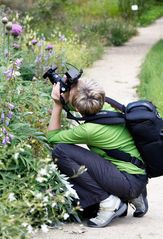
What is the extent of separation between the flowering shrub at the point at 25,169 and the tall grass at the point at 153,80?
5484 millimetres

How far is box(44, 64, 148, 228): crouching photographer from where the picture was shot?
5520 mm

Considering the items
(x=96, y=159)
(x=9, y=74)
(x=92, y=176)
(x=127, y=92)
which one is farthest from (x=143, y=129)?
(x=127, y=92)

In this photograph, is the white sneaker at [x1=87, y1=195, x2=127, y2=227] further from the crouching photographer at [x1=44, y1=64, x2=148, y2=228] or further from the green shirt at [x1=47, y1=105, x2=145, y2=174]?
the green shirt at [x1=47, y1=105, x2=145, y2=174]

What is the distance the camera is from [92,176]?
5555 millimetres

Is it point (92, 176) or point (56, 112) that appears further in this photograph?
point (56, 112)

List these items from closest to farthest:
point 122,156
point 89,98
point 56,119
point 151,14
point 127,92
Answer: point 89,98, point 122,156, point 56,119, point 127,92, point 151,14

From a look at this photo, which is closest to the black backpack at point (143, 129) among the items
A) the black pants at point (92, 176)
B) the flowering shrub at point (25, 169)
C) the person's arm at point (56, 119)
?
the black pants at point (92, 176)

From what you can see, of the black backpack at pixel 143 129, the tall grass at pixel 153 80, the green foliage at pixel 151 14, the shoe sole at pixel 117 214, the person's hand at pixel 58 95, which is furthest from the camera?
the green foliage at pixel 151 14

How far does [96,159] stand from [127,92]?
8.74 metres

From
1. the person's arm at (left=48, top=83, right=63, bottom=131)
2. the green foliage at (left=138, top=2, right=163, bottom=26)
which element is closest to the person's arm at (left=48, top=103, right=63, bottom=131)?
the person's arm at (left=48, top=83, right=63, bottom=131)

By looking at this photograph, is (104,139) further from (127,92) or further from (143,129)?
(127,92)

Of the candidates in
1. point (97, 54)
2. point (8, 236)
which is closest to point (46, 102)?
point (8, 236)

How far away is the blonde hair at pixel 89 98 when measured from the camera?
18.1 ft

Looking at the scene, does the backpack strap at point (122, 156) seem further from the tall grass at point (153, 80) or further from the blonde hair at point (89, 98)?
the tall grass at point (153, 80)
